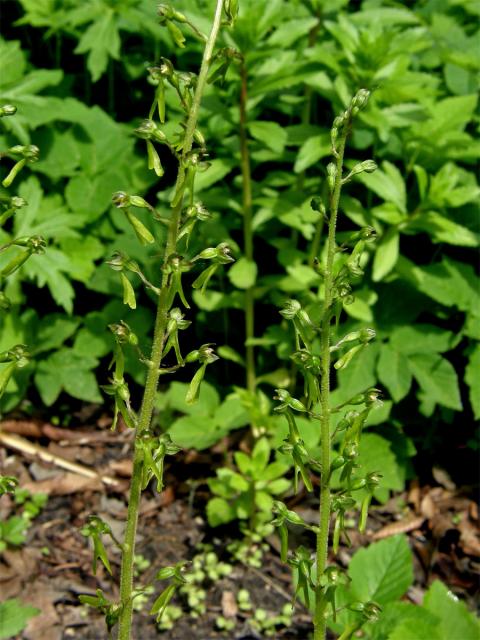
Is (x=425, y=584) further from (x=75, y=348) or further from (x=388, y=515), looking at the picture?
(x=75, y=348)

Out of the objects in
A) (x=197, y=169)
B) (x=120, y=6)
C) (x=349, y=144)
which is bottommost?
(x=349, y=144)

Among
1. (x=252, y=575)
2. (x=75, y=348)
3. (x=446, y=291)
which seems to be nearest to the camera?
(x=252, y=575)

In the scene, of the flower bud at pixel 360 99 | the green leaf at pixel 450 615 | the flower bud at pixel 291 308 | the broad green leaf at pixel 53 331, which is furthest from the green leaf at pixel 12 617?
the flower bud at pixel 360 99

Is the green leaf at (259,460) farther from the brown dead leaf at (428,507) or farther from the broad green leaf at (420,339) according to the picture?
the brown dead leaf at (428,507)

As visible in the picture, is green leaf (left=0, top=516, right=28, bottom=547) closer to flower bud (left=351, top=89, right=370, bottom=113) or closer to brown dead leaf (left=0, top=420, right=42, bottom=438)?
brown dead leaf (left=0, top=420, right=42, bottom=438)

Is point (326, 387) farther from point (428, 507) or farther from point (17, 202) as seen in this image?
point (428, 507)

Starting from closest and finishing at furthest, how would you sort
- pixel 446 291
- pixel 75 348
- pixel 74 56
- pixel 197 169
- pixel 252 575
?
Answer: pixel 197 169
pixel 252 575
pixel 446 291
pixel 75 348
pixel 74 56

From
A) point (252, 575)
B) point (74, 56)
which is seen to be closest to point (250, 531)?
point (252, 575)
